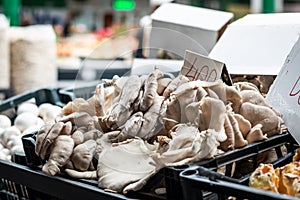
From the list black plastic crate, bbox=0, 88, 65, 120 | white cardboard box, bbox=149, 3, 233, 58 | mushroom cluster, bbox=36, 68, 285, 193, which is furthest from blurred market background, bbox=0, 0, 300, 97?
mushroom cluster, bbox=36, 68, 285, 193

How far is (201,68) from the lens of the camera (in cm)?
94

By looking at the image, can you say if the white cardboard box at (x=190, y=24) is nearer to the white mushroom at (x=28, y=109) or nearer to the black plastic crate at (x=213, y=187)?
the white mushroom at (x=28, y=109)

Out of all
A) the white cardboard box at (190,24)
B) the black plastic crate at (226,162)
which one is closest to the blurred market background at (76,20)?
the white cardboard box at (190,24)

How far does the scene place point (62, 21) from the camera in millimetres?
7980

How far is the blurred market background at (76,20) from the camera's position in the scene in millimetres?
2674

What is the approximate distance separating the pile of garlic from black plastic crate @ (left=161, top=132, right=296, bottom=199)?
56cm

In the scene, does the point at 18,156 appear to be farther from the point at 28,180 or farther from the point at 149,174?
the point at 149,174

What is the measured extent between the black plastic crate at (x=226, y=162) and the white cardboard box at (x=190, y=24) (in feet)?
1.73

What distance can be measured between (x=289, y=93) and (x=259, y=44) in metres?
0.27

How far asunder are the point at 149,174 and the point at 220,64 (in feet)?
0.79

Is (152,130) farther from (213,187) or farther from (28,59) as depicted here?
(28,59)

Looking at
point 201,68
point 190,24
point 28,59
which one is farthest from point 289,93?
point 28,59

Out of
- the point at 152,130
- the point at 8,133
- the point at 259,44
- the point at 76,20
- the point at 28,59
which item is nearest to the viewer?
the point at 152,130

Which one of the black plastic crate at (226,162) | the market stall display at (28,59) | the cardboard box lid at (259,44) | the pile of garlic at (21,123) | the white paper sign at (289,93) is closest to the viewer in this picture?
the black plastic crate at (226,162)
